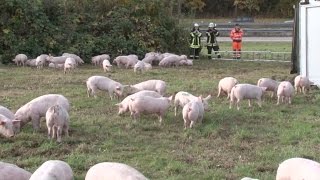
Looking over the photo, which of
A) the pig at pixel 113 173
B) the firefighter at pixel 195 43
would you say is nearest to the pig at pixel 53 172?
the pig at pixel 113 173

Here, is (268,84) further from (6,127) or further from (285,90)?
(6,127)

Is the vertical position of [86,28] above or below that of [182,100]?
above

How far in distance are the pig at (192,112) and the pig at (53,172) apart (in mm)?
3634

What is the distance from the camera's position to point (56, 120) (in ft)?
30.1

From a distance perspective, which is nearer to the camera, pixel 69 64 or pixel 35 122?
pixel 35 122

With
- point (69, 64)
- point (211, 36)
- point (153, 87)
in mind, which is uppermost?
point (211, 36)

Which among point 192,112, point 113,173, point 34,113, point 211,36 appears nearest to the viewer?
point 113,173

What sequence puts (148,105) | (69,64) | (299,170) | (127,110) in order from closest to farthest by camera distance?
(299,170) < (148,105) < (127,110) < (69,64)

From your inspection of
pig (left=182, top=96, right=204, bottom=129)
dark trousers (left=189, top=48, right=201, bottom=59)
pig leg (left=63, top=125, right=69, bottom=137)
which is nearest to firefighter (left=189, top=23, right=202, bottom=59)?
dark trousers (left=189, top=48, right=201, bottom=59)

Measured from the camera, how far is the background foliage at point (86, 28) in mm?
22375

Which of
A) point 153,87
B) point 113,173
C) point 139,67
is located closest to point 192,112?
point 153,87

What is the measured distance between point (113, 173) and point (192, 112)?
13.2ft

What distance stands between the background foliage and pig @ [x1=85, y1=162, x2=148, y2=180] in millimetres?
15913

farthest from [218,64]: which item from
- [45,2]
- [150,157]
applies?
[150,157]
